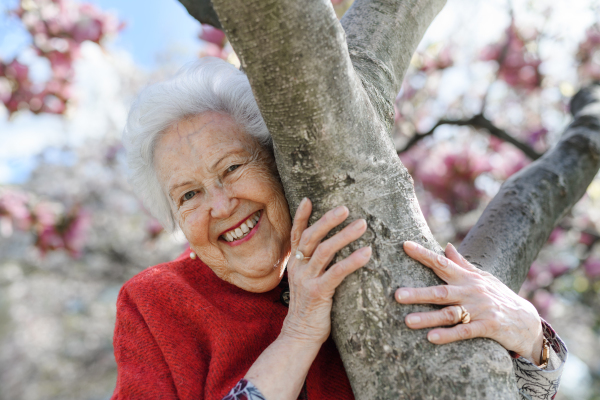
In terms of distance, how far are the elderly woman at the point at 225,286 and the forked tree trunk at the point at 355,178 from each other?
15 centimetres

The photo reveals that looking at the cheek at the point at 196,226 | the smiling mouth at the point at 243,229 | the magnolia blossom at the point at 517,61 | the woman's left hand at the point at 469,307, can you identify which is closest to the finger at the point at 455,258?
the woman's left hand at the point at 469,307

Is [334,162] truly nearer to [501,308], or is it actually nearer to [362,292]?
[362,292]

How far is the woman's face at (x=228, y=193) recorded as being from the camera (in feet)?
4.74

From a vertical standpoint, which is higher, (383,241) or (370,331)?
(383,241)

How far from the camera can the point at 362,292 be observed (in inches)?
40.8

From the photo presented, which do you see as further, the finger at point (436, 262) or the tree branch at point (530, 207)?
the tree branch at point (530, 207)

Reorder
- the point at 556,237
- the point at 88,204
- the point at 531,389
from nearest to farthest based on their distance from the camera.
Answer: the point at 531,389 < the point at 556,237 < the point at 88,204

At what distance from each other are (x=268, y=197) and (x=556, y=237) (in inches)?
174

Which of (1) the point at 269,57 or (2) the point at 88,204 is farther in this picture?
(2) the point at 88,204

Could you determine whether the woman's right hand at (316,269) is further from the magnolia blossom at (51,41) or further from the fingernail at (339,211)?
the magnolia blossom at (51,41)

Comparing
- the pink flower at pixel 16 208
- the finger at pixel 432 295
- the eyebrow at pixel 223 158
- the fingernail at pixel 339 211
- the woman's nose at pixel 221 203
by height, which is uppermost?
the eyebrow at pixel 223 158

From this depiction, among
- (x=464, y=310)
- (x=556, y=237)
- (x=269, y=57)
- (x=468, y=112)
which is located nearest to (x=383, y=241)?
(x=464, y=310)

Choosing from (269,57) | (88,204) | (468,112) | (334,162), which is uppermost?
(269,57)

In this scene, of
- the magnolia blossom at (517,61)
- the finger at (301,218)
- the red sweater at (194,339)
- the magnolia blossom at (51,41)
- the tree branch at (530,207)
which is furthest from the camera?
the magnolia blossom at (517,61)
